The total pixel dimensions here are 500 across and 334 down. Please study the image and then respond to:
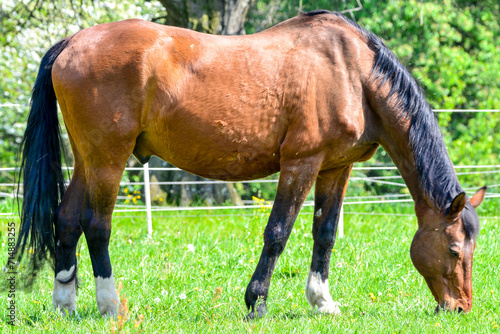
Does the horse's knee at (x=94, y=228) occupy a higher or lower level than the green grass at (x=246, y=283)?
higher

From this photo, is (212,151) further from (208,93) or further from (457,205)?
(457,205)

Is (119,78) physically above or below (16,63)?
above

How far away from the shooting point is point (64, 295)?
385cm

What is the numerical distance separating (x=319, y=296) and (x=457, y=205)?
1266mm

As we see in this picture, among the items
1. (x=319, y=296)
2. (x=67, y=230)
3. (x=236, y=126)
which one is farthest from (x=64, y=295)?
(x=319, y=296)

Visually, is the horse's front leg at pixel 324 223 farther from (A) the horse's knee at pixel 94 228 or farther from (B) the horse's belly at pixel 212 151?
(A) the horse's knee at pixel 94 228

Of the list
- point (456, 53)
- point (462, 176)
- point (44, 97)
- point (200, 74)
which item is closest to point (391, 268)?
point (200, 74)

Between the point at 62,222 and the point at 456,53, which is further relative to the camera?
the point at 456,53

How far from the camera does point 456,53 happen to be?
1214 centimetres

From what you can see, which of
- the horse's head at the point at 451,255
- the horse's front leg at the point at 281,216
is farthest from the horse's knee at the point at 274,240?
the horse's head at the point at 451,255

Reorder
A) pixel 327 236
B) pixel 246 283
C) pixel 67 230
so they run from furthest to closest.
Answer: pixel 246 283 → pixel 327 236 → pixel 67 230

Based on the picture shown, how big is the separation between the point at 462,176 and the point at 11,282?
1066 cm

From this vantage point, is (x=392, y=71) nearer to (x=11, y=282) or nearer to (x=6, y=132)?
(x=11, y=282)

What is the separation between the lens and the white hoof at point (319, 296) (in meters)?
4.03
